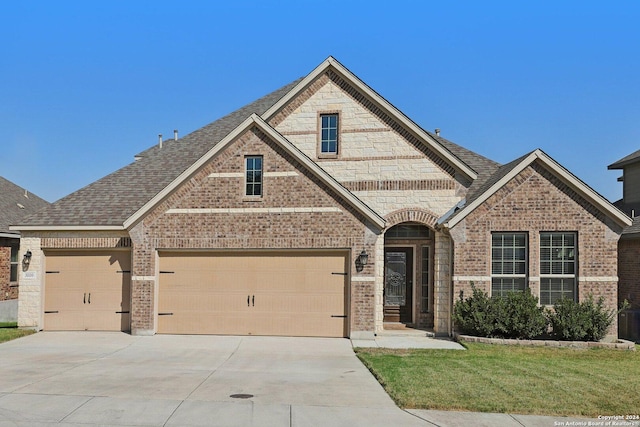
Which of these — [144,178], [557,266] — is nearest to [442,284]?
[557,266]

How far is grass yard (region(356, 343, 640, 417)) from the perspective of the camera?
841 cm

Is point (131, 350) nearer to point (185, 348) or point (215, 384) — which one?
point (185, 348)

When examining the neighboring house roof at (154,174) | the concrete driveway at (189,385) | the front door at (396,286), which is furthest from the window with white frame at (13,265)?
the front door at (396,286)

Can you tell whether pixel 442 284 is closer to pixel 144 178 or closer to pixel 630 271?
pixel 630 271

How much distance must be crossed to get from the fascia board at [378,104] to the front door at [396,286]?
335cm

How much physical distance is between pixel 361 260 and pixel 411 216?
2527mm

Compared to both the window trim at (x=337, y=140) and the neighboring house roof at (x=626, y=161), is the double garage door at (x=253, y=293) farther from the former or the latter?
the neighboring house roof at (x=626, y=161)

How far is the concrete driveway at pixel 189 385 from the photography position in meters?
7.61

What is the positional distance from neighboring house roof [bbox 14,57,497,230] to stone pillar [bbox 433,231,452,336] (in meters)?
2.21

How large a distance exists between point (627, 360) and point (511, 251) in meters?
3.98

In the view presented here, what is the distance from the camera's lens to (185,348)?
44.3ft

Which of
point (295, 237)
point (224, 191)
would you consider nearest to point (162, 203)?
point (224, 191)

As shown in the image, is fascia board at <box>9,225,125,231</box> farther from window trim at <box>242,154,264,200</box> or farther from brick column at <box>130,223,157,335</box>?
window trim at <box>242,154,264,200</box>

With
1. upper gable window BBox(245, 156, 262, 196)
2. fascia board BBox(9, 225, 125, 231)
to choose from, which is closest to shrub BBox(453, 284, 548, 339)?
upper gable window BBox(245, 156, 262, 196)
